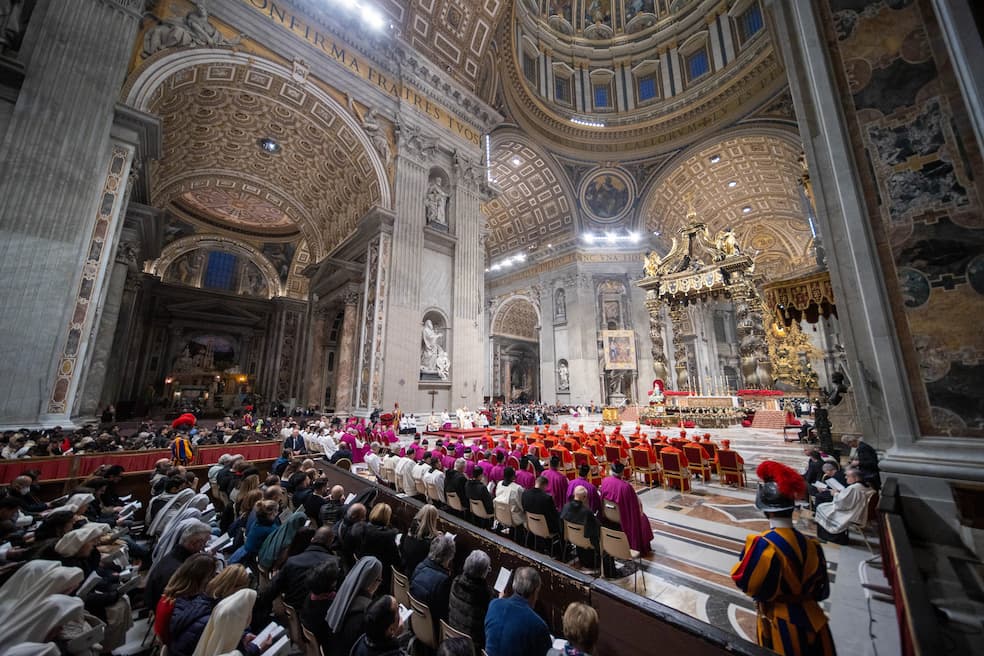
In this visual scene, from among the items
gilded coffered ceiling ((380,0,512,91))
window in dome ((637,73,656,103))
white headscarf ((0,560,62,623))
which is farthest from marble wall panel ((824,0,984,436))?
window in dome ((637,73,656,103))

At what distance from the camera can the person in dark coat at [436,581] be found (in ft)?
6.72

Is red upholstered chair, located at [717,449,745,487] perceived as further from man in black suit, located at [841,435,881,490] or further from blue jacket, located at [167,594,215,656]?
blue jacket, located at [167,594,215,656]

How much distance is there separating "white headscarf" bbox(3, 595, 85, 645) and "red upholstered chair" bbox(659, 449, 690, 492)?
601 centimetres

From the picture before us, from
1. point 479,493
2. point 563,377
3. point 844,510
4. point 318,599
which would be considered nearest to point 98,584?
point 318,599

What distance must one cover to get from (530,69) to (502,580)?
22.3 metres

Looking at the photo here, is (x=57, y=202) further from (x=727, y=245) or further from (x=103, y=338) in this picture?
(x=727, y=245)

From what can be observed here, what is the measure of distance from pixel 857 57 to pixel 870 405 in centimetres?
339

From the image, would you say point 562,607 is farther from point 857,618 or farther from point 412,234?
point 412,234

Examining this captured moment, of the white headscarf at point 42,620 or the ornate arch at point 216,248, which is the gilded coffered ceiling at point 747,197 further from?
the ornate arch at point 216,248

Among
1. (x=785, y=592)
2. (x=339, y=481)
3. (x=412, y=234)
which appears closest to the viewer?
(x=785, y=592)

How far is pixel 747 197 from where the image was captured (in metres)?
20.5

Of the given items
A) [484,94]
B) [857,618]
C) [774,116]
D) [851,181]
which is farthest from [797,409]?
[484,94]

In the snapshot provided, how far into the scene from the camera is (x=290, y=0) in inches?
413

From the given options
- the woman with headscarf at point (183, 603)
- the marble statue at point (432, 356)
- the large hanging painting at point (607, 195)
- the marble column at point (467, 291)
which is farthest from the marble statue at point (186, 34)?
the large hanging painting at point (607, 195)
